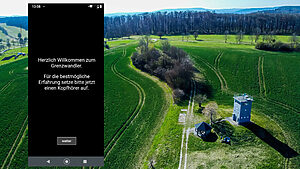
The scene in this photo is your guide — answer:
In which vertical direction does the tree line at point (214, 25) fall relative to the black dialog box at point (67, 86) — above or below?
above

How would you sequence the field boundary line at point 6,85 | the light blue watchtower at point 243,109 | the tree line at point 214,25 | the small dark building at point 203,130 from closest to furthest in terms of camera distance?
1. the small dark building at point 203,130
2. the light blue watchtower at point 243,109
3. the field boundary line at point 6,85
4. the tree line at point 214,25

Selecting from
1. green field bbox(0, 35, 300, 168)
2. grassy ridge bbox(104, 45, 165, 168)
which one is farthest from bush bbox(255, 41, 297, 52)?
grassy ridge bbox(104, 45, 165, 168)

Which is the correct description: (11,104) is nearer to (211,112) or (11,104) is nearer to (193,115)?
(193,115)

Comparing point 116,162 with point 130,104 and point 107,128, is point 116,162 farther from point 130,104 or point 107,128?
point 130,104

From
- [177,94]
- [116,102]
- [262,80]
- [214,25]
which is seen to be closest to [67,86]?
[116,102]

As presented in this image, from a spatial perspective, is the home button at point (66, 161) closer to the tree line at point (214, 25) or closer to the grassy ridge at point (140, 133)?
the grassy ridge at point (140, 133)

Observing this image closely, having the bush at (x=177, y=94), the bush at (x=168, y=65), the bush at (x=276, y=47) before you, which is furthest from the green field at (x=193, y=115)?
the bush at (x=276, y=47)

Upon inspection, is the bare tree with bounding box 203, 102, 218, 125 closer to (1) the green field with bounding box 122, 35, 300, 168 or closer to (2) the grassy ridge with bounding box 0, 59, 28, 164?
(1) the green field with bounding box 122, 35, 300, 168
